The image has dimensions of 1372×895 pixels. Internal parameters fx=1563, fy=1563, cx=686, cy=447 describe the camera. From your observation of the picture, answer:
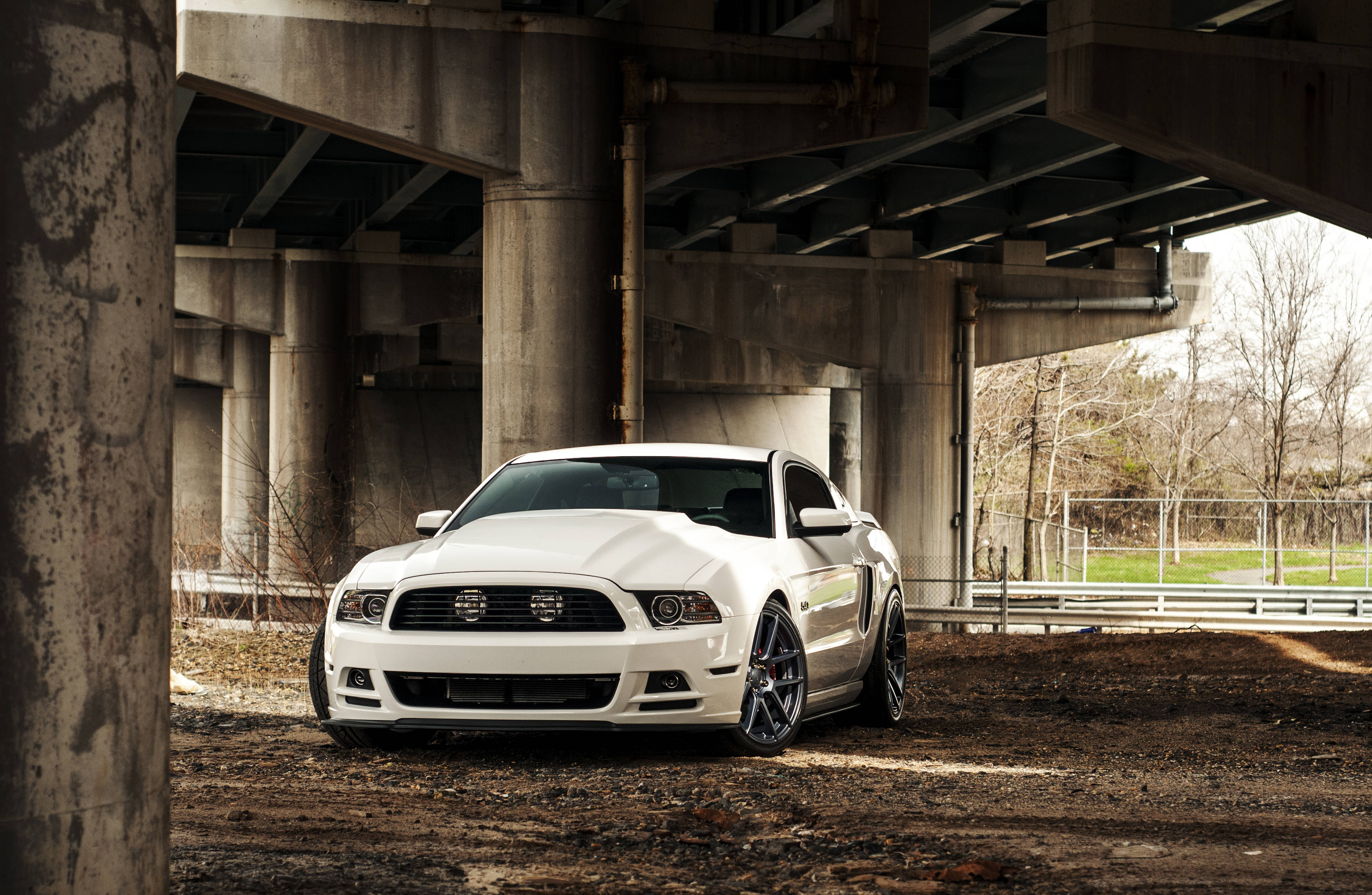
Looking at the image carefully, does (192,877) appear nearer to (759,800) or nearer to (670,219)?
(759,800)

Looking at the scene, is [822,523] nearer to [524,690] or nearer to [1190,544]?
[524,690]

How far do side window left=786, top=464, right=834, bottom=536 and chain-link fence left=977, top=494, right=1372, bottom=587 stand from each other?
2268 cm

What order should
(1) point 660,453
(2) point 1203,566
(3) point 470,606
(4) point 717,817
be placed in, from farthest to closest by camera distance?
(2) point 1203,566 < (1) point 660,453 < (3) point 470,606 < (4) point 717,817

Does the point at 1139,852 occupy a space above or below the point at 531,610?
below

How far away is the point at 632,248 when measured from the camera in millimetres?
14062

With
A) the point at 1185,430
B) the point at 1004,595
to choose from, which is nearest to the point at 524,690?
the point at 1004,595

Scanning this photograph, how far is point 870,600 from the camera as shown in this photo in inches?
350

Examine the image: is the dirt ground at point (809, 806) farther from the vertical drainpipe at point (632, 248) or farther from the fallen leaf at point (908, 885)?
the vertical drainpipe at point (632, 248)

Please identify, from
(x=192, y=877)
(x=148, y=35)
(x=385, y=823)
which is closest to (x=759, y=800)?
(x=385, y=823)

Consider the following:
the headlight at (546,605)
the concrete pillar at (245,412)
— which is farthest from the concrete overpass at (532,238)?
the headlight at (546,605)

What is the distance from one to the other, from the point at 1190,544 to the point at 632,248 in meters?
29.9

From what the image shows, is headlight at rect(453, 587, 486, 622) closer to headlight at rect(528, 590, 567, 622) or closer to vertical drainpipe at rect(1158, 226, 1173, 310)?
headlight at rect(528, 590, 567, 622)

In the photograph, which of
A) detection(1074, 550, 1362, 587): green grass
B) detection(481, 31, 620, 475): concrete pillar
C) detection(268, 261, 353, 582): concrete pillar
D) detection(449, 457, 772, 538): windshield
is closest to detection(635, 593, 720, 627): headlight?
detection(449, 457, 772, 538): windshield

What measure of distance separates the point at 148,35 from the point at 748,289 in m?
22.1
